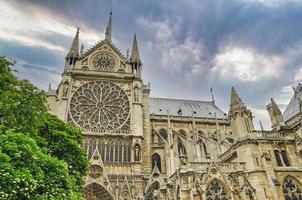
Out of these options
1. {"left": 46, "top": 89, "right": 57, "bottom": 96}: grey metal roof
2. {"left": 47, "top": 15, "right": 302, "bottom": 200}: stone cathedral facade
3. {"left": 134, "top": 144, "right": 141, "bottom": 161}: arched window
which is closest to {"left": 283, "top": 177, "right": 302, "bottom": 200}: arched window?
{"left": 47, "top": 15, "right": 302, "bottom": 200}: stone cathedral facade

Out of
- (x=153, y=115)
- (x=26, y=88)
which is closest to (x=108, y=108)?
(x=153, y=115)

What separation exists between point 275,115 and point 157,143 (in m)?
14.4

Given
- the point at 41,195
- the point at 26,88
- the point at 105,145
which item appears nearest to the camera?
the point at 41,195

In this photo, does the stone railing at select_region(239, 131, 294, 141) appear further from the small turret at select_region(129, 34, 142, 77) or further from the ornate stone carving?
the small turret at select_region(129, 34, 142, 77)

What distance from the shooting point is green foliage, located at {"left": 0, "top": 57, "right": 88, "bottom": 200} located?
8.12 m

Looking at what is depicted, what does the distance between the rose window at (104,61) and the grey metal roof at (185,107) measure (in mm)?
11997

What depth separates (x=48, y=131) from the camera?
1619 cm

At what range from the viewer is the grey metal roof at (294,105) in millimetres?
28406

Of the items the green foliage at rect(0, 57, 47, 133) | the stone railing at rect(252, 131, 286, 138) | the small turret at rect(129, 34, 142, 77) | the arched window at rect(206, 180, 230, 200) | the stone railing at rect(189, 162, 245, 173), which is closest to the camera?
the green foliage at rect(0, 57, 47, 133)

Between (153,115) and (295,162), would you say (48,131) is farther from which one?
(153,115)

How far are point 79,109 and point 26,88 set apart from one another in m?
18.6

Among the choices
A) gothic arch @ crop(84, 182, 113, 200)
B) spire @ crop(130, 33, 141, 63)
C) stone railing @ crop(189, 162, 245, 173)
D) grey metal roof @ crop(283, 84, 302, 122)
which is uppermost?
spire @ crop(130, 33, 141, 63)

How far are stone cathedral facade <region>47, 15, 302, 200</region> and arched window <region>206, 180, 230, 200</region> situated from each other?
0.07 metres

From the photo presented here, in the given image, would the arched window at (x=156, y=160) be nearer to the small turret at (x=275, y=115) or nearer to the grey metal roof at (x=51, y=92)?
the small turret at (x=275, y=115)
